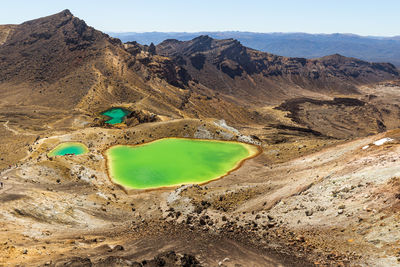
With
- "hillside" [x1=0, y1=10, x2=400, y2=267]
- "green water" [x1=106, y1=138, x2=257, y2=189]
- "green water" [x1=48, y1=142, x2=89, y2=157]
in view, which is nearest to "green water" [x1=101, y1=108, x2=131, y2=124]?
"hillside" [x1=0, y1=10, x2=400, y2=267]

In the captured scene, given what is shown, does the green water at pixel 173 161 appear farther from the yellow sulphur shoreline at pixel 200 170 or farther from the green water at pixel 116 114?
the green water at pixel 116 114

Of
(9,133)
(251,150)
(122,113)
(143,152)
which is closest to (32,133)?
(9,133)

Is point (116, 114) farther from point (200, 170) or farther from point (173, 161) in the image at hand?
point (200, 170)

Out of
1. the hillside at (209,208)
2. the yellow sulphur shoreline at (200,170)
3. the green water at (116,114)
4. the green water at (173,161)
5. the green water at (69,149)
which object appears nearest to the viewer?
the hillside at (209,208)

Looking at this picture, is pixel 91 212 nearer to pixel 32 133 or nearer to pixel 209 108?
pixel 32 133

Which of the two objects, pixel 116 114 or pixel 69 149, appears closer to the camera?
pixel 69 149

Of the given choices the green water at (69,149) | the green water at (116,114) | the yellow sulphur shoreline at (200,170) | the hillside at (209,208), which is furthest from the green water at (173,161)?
the green water at (116,114)

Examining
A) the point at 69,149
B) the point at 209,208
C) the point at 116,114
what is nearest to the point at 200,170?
the point at 209,208
